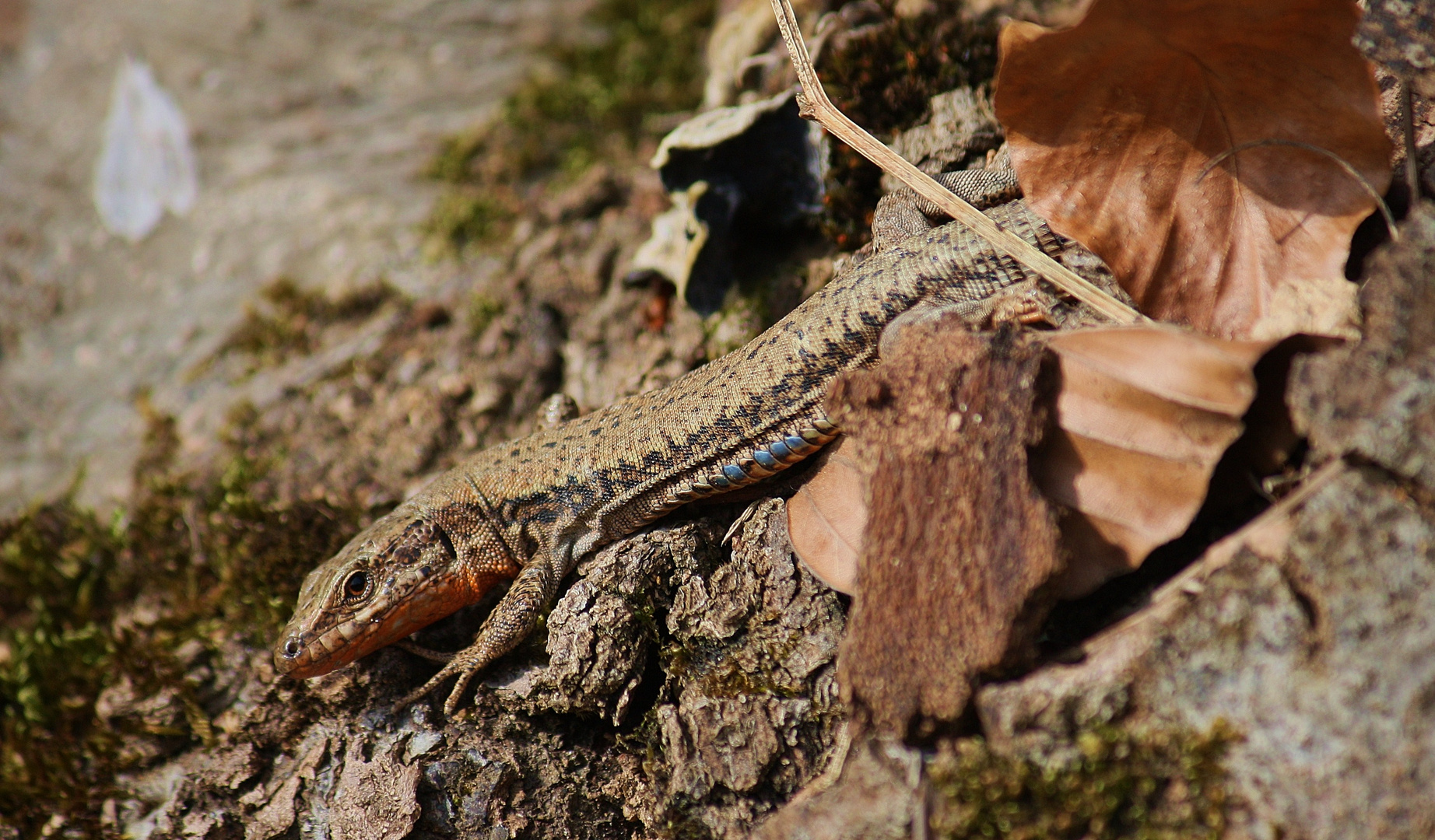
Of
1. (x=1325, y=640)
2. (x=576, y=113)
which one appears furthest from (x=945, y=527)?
(x=576, y=113)

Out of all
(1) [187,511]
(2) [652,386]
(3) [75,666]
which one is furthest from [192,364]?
(2) [652,386]

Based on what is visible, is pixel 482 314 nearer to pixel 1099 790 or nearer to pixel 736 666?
pixel 736 666

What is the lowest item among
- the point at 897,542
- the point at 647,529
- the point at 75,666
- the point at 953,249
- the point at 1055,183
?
the point at 75,666

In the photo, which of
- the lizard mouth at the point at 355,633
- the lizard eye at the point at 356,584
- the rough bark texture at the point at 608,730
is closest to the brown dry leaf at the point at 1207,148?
the rough bark texture at the point at 608,730

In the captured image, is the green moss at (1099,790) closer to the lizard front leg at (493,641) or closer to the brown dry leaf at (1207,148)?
the brown dry leaf at (1207,148)

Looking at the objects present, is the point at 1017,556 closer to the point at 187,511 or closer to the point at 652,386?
the point at 652,386

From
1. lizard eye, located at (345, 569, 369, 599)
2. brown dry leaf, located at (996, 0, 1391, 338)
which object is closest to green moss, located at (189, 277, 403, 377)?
lizard eye, located at (345, 569, 369, 599)
